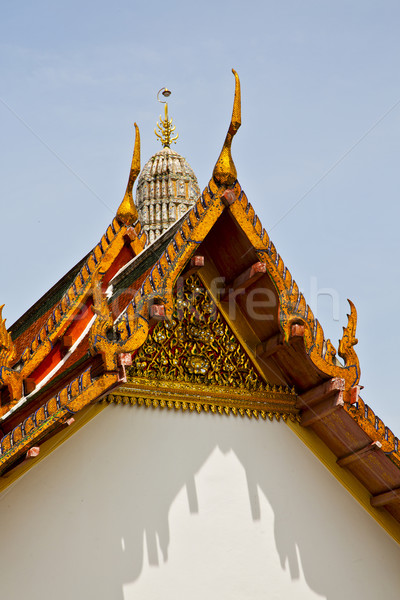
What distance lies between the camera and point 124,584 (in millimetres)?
5648

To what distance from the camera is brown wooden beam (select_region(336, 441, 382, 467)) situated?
6.32 metres

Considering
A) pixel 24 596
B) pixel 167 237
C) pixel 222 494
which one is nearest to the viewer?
pixel 24 596

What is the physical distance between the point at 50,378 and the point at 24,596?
1564mm

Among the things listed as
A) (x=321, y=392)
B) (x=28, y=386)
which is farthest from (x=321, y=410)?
(x=28, y=386)

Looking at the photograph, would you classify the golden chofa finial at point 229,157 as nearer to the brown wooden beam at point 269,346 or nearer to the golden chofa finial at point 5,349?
the brown wooden beam at point 269,346

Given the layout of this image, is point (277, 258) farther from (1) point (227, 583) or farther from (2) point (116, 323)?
(1) point (227, 583)

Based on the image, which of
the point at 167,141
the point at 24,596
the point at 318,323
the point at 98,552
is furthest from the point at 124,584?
the point at 167,141

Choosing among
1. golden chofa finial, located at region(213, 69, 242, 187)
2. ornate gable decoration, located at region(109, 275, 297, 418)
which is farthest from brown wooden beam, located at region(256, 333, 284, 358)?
golden chofa finial, located at region(213, 69, 242, 187)

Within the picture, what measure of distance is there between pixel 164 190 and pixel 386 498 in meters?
13.5

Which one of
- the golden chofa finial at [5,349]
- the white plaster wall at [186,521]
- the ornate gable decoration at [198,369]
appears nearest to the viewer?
the white plaster wall at [186,521]

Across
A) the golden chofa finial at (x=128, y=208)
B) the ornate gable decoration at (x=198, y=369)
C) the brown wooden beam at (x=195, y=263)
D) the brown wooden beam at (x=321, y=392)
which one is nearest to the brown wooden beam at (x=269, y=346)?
the ornate gable decoration at (x=198, y=369)

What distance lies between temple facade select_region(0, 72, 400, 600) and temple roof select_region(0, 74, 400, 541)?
13mm

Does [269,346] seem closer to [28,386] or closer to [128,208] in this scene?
[128,208]

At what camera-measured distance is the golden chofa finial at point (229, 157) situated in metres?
6.18
